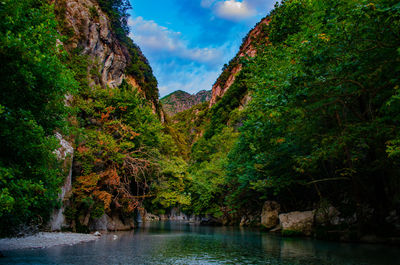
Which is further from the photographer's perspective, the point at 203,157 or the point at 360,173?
the point at 203,157

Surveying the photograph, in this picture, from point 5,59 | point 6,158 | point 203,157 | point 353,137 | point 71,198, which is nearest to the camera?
point 5,59

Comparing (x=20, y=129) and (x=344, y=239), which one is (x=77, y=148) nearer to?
(x=20, y=129)

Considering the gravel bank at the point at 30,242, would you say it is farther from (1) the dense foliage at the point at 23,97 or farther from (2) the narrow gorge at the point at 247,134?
(1) the dense foliage at the point at 23,97

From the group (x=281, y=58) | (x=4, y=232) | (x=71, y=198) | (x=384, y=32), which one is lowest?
(x=4, y=232)

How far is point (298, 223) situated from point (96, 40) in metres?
27.4

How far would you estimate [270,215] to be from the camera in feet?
77.1

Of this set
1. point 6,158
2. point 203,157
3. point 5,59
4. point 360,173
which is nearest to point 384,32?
point 360,173

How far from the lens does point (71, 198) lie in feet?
54.1

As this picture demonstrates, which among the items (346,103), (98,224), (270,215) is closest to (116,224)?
(98,224)

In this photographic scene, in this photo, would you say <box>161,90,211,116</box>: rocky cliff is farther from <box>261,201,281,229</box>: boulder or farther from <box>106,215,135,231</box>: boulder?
<box>261,201,281,229</box>: boulder

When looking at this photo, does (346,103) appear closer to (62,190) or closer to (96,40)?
(62,190)

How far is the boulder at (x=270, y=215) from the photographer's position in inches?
901

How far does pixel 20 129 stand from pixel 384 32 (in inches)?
377

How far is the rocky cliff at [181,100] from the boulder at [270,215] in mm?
152327
